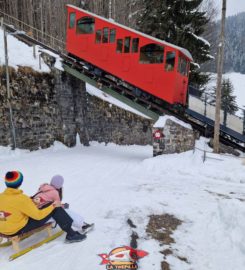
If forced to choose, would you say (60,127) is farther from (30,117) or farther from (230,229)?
(230,229)

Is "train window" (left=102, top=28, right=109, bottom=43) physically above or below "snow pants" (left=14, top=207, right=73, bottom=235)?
above

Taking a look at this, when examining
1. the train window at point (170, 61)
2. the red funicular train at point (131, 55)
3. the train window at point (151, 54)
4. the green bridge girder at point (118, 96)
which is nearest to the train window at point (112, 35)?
the red funicular train at point (131, 55)

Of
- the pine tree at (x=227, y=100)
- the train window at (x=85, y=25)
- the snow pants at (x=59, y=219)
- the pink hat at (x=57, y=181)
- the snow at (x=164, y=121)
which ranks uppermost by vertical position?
the train window at (x=85, y=25)

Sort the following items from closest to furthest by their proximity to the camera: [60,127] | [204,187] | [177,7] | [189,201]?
[189,201] < [204,187] < [60,127] < [177,7]

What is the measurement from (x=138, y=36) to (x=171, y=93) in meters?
2.84

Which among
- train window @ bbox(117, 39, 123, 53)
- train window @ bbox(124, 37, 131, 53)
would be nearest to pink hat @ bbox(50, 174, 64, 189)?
train window @ bbox(124, 37, 131, 53)

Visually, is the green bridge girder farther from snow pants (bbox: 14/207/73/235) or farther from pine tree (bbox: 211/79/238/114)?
snow pants (bbox: 14/207/73/235)

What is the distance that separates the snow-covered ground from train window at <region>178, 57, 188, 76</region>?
3.77 m

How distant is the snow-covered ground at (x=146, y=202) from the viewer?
4.03m

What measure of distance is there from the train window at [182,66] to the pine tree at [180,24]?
5.48 meters

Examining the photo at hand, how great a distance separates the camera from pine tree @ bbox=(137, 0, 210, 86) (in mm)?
18906

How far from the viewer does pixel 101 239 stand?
180 inches

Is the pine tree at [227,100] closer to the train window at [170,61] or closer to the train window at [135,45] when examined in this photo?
the train window at [170,61]

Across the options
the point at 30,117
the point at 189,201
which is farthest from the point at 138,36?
the point at 189,201
